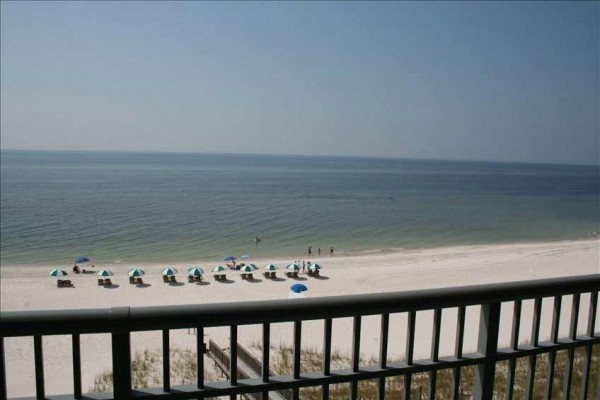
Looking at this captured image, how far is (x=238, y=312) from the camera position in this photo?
74.2 inches

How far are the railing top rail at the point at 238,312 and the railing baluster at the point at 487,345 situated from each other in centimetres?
10

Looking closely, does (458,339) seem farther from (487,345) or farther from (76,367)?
(76,367)

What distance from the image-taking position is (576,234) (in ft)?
150

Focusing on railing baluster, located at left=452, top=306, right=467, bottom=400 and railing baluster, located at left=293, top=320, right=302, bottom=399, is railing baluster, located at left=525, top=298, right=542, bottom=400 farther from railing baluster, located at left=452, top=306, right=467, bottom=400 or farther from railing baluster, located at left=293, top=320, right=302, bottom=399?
railing baluster, located at left=293, top=320, right=302, bottom=399

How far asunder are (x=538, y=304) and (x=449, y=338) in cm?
1204

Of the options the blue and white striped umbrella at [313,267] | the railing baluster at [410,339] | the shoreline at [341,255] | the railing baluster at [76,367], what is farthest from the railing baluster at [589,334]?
the shoreline at [341,255]

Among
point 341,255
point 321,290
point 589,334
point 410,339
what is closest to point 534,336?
point 589,334

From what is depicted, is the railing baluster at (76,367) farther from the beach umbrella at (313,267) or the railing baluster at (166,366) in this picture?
the beach umbrella at (313,267)

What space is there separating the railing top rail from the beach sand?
8.04 metres

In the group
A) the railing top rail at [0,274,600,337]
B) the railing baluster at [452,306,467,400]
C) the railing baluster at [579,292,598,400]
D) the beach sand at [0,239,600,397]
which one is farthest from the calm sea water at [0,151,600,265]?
the railing top rail at [0,274,600,337]

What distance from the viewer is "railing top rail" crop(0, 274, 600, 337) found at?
5.70ft

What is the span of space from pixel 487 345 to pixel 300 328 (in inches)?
39.6

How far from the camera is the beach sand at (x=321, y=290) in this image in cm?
1285

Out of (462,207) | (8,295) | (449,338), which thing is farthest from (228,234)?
(462,207)
